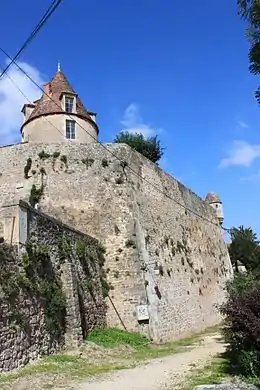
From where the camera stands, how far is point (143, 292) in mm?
18422

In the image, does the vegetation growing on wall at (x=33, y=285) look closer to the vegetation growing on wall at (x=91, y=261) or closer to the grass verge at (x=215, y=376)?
the vegetation growing on wall at (x=91, y=261)

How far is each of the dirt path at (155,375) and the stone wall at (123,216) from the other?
5.26 m

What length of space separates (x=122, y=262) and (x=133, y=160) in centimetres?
549

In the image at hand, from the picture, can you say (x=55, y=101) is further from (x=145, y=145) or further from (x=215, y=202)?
(x=215, y=202)

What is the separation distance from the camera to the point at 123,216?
1977cm

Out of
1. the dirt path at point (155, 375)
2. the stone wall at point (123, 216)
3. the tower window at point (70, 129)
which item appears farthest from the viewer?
the tower window at point (70, 129)

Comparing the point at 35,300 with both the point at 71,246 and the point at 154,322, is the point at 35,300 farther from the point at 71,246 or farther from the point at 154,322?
the point at 154,322

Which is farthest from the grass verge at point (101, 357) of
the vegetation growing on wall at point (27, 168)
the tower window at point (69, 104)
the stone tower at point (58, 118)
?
the tower window at point (69, 104)

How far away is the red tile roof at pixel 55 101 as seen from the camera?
26.3 metres

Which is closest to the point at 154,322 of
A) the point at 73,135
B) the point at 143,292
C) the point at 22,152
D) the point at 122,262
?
the point at 143,292

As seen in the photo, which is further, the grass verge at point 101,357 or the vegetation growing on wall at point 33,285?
the vegetation growing on wall at point 33,285

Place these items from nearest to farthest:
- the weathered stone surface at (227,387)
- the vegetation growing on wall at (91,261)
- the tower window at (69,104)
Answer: the weathered stone surface at (227,387) < the vegetation growing on wall at (91,261) < the tower window at (69,104)

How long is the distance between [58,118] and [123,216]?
9398 mm

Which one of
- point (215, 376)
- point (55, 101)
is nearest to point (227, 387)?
point (215, 376)
